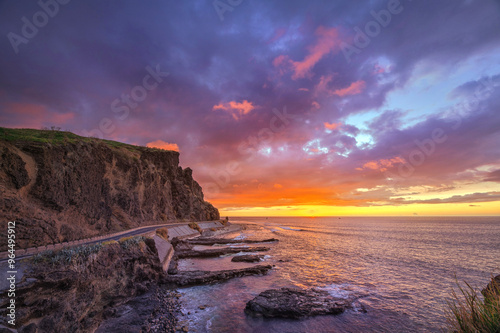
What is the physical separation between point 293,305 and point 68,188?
29.3 m

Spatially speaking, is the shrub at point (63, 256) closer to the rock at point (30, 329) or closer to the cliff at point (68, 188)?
the rock at point (30, 329)

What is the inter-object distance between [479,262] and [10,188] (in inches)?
2207

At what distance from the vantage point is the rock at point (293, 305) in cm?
1382

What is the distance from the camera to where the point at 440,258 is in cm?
3175

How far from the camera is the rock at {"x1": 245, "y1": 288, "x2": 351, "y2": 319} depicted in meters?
13.8

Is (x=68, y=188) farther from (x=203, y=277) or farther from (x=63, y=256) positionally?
(x=203, y=277)

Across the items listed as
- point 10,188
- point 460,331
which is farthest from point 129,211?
point 460,331

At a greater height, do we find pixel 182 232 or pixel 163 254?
pixel 163 254

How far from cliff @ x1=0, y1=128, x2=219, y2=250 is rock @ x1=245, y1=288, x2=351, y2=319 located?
1784 cm

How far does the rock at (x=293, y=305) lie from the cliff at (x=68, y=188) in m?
17.8

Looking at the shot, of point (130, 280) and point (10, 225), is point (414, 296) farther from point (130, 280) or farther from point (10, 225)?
point (10, 225)

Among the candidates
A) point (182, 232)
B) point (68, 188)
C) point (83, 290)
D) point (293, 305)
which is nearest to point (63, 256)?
point (83, 290)

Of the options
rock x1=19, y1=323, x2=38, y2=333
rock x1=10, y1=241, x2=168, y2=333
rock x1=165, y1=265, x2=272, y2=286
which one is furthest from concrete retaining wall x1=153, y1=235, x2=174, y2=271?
rock x1=19, y1=323, x2=38, y2=333

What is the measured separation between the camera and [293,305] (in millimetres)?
14430
